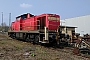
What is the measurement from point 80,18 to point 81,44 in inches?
1038

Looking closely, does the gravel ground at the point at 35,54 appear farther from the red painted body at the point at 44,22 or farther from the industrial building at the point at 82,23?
the industrial building at the point at 82,23

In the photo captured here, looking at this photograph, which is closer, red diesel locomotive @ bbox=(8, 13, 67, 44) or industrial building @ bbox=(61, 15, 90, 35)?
red diesel locomotive @ bbox=(8, 13, 67, 44)

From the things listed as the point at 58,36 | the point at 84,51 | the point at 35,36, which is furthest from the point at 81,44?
the point at 35,36

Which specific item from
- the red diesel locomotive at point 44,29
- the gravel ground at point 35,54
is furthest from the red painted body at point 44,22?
the gravel ground at point 35,54

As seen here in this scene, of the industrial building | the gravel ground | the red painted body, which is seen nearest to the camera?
the gravel ground

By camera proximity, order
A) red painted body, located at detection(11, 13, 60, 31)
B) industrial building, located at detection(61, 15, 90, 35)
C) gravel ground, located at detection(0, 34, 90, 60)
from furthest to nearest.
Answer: industrial building, located at detection(61, 15, 90, 35) < red painted body, located at detection(11, 13, 60, 31) < gravel ground, located at detection(0, 34, 90, 60)

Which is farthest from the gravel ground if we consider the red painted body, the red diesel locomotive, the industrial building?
the industrial building

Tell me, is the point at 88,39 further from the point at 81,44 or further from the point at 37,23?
the point at 37,23

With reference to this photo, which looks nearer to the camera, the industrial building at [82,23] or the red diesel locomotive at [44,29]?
the red diesel locomotive at [44,29]

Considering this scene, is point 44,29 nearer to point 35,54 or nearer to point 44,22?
point 44,22

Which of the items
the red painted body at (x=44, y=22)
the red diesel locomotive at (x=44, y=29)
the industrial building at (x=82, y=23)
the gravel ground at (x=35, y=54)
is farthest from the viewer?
the industrial building at (x=82, y=23)

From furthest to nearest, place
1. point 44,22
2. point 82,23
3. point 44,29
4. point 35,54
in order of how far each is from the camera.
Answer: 1. point 82,23
2. point 44,22
3. point 44,29
4. point 35,54

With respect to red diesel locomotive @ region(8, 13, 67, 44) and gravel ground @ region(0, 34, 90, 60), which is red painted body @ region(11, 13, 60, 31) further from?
gravel ground @ region(0, 34, 90, 60)

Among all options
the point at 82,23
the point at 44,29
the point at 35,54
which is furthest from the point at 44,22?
the point at 82,23
